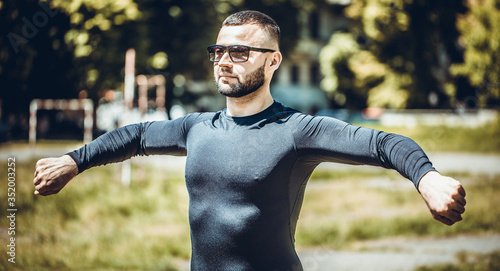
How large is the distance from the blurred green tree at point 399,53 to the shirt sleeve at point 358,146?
25.7m

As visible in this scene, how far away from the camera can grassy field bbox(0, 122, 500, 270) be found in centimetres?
640

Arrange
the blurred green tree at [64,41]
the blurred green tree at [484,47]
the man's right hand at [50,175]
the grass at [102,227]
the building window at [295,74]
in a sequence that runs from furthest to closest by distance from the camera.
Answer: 1. the building window at [295,74]
2. the blurred green tree at [484,47]
3. the grass at [102,227]
4. the blurred green tree at [64,41]
5. the man's right hand at [50,175]

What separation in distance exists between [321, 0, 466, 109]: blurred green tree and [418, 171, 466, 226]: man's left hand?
Answer: 2609 cm

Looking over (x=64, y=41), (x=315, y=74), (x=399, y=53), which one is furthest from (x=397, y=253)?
(x=315, y=74)

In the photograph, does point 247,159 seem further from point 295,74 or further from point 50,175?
point 295,74

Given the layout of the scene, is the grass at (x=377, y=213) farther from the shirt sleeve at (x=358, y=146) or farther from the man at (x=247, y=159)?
the shirt sleeve at (x=358, y=146)

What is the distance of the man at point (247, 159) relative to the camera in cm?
252

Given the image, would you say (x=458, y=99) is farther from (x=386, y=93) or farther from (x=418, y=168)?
(x=418, y=168)

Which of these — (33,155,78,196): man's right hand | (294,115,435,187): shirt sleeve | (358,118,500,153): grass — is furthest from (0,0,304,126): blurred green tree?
(358,118,500,153): grass

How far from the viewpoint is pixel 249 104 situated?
8.79 ft

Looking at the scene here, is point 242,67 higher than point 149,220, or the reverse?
point 242,67
